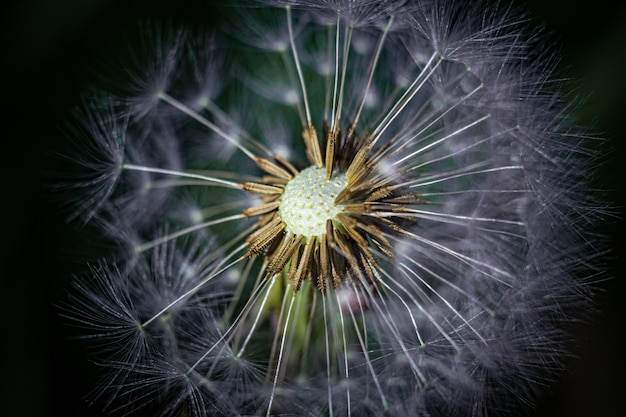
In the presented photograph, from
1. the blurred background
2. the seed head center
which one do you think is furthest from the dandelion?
the blurred background

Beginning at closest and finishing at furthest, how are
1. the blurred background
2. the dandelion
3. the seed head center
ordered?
the dandelion, the seed head center, the blurred background

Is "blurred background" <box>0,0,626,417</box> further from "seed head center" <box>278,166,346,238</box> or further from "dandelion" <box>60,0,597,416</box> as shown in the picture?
"seed head center" <box>278,166,346,238</box>

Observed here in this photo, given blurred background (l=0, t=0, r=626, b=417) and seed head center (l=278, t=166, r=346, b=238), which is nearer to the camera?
seed head center (l=278, t=166, r=346, b=238)

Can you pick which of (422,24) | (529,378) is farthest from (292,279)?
(422,24)

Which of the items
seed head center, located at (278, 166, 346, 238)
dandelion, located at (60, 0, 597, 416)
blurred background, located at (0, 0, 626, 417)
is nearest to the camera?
dandelion, located at (60, 0, 597, 416)

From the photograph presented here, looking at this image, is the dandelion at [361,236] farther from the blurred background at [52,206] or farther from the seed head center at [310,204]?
the blurred background at [52,206]

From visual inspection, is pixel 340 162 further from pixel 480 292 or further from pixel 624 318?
pixel 624 318

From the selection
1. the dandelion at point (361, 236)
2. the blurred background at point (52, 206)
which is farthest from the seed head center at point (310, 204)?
the blurred background at point (52, 206)
